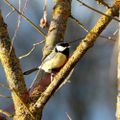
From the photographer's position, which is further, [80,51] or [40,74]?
[40,74]

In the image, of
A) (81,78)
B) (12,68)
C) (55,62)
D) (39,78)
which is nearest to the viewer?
(12,68)

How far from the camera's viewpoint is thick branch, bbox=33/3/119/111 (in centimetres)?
120

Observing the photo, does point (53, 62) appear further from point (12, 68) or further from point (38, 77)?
point (12, 68)

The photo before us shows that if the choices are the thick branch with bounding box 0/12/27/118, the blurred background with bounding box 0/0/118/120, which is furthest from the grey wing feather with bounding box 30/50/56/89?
the blurred background with bounding box 0/0/118/120

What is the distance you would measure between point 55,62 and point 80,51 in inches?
21.0

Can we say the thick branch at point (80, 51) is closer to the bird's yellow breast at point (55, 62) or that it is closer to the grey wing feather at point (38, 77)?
the grey wing feather at point (38, 77)

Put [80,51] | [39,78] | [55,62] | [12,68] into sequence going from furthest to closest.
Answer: [55,62]
[39,78]
[12,68]
[80,51]

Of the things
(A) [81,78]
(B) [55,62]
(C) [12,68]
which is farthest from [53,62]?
(A) [81,78]

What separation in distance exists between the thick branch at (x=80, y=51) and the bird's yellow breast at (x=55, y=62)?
330 mm

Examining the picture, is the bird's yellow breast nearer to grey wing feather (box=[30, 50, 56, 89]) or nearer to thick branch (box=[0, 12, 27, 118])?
grey wing feather (box=[30, 50, 56, 89])

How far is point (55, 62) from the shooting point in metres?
1.75

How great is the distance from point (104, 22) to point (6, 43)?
0.28 meters

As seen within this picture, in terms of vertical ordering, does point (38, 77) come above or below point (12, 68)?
below

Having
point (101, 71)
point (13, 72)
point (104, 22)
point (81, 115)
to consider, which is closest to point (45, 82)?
point (13, 72)
